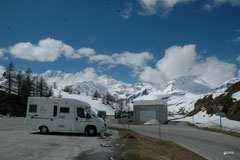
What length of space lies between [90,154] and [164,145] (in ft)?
20.0

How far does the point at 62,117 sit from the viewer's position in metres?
16.7

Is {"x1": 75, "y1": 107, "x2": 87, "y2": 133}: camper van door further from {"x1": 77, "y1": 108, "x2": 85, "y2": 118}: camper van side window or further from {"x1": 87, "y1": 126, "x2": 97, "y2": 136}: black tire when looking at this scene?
{"x1": 87, "y1": 126, "x2": 97, "y2": 136}: black tire

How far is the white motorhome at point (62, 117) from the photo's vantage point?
655 inches

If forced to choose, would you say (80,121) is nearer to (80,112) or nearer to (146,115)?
(80,112)

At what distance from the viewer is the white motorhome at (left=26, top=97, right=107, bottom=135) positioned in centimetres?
1662

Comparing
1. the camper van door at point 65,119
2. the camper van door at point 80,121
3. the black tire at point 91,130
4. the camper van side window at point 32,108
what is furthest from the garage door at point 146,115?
the camper van side window at point 32,108

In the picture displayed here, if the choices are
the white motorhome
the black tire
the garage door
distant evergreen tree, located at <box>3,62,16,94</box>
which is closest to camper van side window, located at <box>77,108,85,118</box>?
the white motorhome

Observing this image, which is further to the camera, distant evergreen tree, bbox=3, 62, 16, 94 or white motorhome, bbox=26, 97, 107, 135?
distant evergreen tree, bbox=3, 62, 16, 94

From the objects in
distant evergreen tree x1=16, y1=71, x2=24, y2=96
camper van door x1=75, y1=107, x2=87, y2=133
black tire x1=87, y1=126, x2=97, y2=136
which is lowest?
black tire x1=87, y1=126, x2=97, y2=136

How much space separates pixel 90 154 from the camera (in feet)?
31.0

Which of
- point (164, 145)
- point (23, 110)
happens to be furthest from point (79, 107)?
point (23, 110)

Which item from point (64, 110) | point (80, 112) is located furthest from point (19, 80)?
point (80, 112)

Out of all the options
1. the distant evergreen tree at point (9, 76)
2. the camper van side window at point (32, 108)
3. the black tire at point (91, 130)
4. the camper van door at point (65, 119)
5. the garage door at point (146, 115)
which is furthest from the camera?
the distant evergreen tree at point (9, 76)

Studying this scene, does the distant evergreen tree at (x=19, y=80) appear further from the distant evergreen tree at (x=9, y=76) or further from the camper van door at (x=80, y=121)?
the camper van door at (x=80, y=121)
